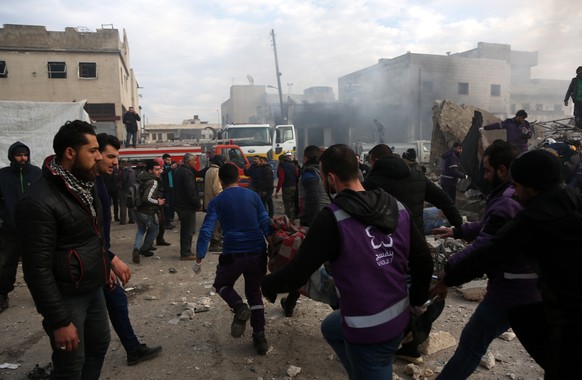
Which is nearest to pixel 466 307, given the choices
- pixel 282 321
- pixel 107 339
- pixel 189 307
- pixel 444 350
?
pixel 444 350

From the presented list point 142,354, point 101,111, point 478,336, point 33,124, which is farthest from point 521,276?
point 101,111

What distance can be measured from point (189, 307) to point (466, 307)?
330 cm

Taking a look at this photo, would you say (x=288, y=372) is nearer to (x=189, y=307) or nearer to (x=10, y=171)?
(x=189, y=307)

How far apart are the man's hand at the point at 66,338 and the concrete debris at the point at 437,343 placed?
2835 millimetres

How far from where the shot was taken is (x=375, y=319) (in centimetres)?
197

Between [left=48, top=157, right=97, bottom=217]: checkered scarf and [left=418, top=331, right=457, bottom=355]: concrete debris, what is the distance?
2997 mm

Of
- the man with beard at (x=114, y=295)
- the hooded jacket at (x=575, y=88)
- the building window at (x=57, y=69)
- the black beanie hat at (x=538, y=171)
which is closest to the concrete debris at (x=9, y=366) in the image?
the man with beard at (x=114, y=295)

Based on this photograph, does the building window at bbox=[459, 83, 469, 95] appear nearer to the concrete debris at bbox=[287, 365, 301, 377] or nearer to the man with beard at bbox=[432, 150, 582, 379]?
the concrete debris at bbox=[287, 365, 301, 377]

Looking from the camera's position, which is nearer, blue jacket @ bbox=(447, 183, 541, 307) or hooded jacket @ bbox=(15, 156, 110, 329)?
hooded jacket @ bbox=(15, 156, 110, 329)

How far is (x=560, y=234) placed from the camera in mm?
1810

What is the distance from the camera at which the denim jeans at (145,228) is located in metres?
7.20

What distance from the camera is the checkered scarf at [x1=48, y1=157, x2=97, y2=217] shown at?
2.29m

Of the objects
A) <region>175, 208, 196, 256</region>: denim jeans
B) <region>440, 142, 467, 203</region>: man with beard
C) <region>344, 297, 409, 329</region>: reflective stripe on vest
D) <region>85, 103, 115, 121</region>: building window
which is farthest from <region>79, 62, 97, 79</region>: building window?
<region>344, 297, 409, 329</region>: reflective stripe on vest

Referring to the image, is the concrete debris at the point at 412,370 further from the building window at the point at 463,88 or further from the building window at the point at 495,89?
the building window at the point at 495,89
